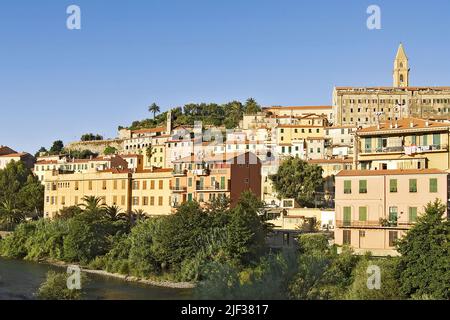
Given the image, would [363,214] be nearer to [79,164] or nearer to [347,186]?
[347,186]

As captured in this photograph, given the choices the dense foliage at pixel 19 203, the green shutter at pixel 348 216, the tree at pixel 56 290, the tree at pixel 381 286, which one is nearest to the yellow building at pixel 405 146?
the green shutter at pixel 348 216

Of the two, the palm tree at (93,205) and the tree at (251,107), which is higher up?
the tree at (251,107)

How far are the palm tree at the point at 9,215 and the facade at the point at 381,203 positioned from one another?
41733 millimetres

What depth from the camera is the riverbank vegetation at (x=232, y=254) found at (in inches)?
1084

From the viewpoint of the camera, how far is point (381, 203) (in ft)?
126

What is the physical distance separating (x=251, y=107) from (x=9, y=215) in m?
53.5

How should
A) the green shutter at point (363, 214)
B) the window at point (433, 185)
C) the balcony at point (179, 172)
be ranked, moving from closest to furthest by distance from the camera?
1. the window at point (433, 185)
2. the green shutter at point (363, 214)
3. the balcony at point (179, 172)

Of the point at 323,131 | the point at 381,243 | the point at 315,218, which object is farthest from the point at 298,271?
the point at 323,131

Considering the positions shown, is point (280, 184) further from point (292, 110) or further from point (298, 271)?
point (292, 110)

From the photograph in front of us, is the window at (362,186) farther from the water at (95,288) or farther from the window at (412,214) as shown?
the water at (95,288)

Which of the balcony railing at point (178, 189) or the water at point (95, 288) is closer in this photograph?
the water at point (95, 288)

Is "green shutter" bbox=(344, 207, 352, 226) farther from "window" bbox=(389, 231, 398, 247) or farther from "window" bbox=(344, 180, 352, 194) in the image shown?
"window" bbox=(389, 231, 398, 247)

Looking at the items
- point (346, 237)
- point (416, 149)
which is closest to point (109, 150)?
point (416, 149)

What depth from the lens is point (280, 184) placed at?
6575cm
